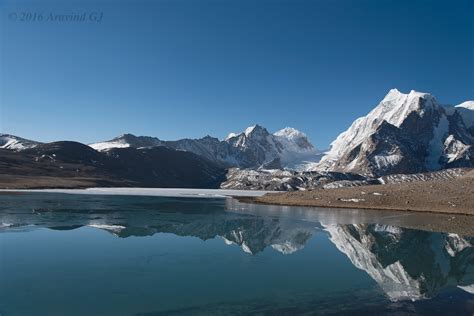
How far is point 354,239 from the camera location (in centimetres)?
5172

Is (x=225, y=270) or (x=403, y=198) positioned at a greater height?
(x=403, y=198)

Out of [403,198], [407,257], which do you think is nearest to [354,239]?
[407,257]

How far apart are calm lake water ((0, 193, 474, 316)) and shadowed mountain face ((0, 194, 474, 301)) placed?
0.45 ft

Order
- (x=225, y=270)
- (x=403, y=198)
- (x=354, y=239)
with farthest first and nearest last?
(x=403, y=198) < (x=354, y=239) < (x=225, y=270)

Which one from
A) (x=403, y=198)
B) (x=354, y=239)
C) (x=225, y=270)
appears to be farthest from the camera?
(x=403, y=198)

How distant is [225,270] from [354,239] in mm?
24534

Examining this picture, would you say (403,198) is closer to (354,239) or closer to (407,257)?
(354,239)

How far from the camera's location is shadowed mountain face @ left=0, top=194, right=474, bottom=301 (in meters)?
32.7

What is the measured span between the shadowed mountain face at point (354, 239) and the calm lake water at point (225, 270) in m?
0.14

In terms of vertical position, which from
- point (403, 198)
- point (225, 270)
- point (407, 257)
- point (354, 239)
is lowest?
point (225, 270)

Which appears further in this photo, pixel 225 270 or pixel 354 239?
pixel 354 239

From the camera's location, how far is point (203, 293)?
26.2m

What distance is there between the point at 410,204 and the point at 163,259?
76.8 metres

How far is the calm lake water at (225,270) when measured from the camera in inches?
946
